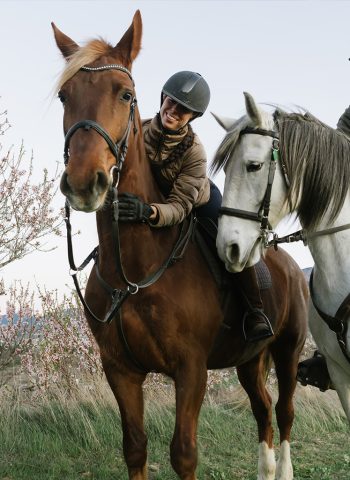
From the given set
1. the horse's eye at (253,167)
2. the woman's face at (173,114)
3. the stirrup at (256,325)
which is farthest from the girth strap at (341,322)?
the woman's face at (173,114)

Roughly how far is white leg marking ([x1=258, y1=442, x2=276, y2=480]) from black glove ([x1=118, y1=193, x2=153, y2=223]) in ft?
10.0

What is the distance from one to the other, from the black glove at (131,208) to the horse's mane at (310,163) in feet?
1.85

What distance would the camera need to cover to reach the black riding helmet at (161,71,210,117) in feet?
14.2

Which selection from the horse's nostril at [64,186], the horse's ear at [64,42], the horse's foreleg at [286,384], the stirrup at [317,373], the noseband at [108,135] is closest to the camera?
the horse's nostril at [64,186]

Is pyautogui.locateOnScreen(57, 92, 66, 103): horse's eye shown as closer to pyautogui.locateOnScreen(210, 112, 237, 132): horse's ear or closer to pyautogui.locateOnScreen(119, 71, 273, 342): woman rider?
pyautogui.locateOnScreen(119, 71, 273, 342): woman rider

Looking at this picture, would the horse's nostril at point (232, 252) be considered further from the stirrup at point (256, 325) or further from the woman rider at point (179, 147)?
the stirrup at point (256, 325)

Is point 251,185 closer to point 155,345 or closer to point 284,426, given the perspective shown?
point 155,345

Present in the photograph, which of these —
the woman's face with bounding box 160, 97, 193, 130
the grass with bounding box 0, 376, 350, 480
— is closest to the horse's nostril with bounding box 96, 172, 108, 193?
the woman's face with bounding box 160, 97, 193, 130

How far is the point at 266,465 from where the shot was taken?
584cm

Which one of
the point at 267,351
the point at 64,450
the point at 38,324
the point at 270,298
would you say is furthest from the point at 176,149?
the point at 38,324

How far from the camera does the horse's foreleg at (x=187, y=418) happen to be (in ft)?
12.7

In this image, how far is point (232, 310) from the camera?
15.3ft

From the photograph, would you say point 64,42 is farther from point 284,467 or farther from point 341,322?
point 284,467

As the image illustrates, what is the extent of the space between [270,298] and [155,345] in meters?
1.77
